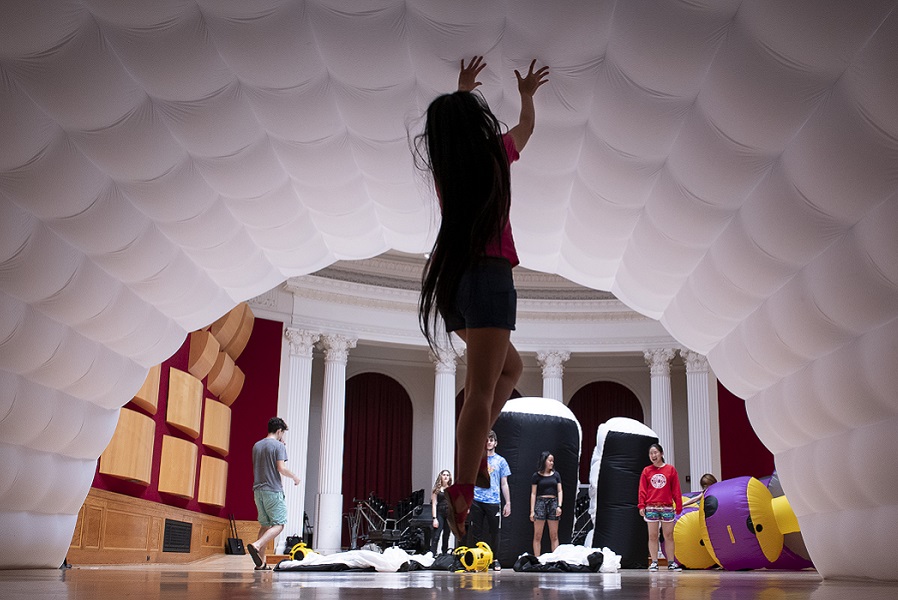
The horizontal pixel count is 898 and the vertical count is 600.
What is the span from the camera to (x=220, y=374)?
13.6m

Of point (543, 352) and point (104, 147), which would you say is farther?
point (543, 352)

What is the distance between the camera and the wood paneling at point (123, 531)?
27.4 feet

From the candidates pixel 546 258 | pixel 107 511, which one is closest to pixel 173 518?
pixel 107 511

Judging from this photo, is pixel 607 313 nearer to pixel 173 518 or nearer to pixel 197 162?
pixel 173 518

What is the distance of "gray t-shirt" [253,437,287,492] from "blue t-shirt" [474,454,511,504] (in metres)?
1.89

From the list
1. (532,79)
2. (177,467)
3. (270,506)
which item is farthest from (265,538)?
(532,79)

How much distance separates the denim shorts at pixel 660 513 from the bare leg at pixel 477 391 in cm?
685

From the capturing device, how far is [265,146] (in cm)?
425

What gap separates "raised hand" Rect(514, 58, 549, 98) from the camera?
3.44 metres

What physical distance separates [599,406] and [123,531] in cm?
1386

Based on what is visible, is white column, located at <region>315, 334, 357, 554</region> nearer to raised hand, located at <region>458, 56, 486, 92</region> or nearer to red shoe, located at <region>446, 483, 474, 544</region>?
raised hand, located at <region>458, 56, 486, 92</region>

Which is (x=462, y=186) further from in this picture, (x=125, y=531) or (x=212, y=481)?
(x=212, y=481)

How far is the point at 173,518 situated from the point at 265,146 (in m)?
Answer: 8.71

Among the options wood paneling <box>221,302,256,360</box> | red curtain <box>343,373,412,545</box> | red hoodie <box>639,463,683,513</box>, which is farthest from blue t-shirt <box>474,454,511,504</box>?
red curtain <box>343,373,412,545</box>
